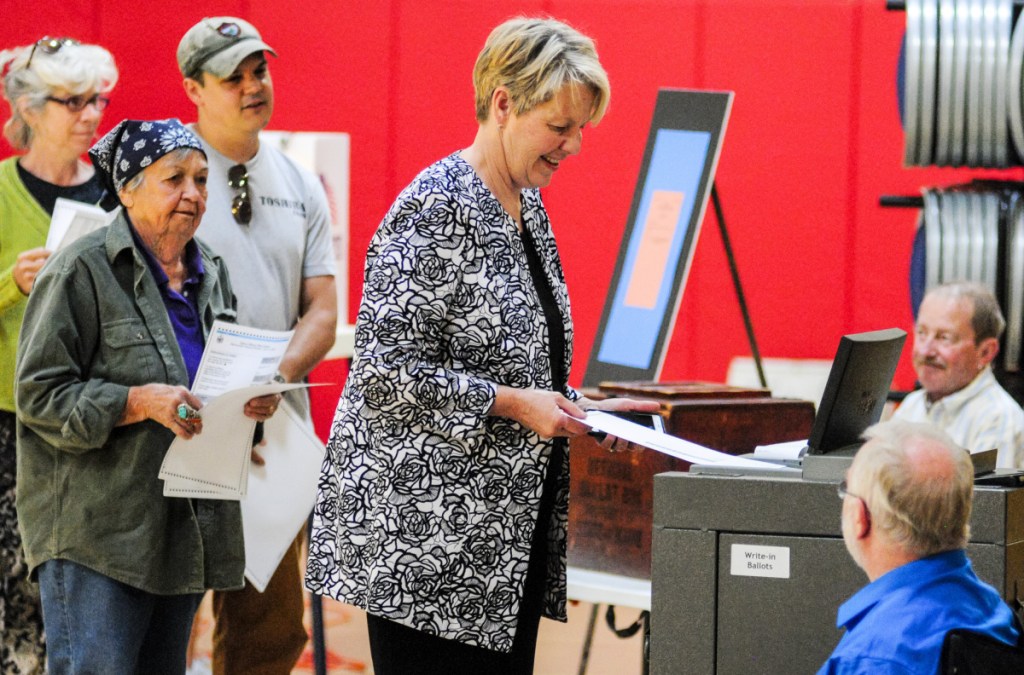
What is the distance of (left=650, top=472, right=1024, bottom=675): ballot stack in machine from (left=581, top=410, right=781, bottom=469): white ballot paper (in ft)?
0.12

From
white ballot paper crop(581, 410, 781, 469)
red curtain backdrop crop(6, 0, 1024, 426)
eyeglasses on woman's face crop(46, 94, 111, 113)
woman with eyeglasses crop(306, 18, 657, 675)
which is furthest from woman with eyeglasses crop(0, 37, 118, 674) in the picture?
red curtain backdrop crop(6, 0, 1024, 426)

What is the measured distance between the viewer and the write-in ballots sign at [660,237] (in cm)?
320

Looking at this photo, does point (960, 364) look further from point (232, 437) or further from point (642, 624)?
point (232, 437)

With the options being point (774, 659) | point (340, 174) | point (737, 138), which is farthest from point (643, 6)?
point (774, 659)

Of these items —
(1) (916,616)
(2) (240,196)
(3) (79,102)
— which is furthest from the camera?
(3) (79,102)

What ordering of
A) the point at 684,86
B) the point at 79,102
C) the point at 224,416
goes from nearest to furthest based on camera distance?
1. the point at 224,416
2. the point at 79,102
3. the point at 684,86

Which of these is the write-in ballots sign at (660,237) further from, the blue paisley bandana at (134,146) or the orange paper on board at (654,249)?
the blue paisley bandana at (134,146)

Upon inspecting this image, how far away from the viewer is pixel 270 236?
9.78 ft

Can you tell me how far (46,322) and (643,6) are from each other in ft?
13.2

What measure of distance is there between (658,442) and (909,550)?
392mm

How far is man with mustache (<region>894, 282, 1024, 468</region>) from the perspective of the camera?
127 inches

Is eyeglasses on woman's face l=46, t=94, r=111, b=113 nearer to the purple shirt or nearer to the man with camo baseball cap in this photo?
the man with camo baseball cap

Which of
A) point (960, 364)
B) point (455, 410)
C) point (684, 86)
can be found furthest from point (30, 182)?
point (684, 86)

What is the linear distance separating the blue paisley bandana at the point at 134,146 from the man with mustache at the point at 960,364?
2014 millimetres
